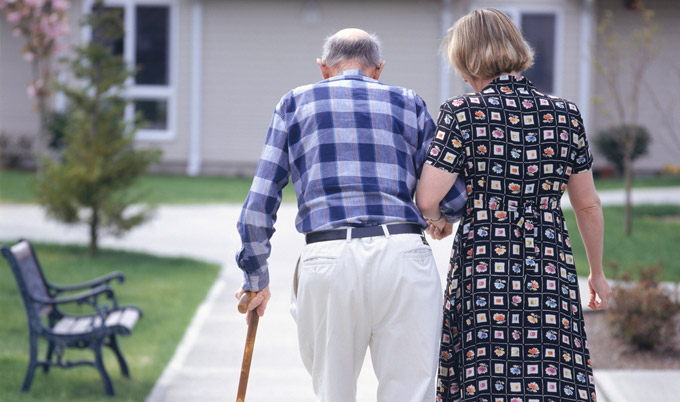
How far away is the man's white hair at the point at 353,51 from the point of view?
3.40 meters

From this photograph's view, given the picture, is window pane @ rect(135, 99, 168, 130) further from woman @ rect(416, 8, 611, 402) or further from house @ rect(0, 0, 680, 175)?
woman @ rect(416, 8, 611, 402)

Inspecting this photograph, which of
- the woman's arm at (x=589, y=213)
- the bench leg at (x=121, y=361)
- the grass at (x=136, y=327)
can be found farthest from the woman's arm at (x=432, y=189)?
the bench leg at (x=121, y=361)

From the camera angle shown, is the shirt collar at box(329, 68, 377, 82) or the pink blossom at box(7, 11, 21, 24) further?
the pink blossom at box(7, 11, 21, 24)

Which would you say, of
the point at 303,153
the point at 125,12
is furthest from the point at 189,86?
the point at 303,153

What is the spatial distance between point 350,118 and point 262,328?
13.4 ft

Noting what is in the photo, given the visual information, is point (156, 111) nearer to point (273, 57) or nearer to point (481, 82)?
point (273, 57)

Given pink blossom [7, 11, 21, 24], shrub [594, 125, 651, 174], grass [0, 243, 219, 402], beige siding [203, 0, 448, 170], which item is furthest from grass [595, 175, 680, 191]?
pink blossom [7, 11, 21, 24]

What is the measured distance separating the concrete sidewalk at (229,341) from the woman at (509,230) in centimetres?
223

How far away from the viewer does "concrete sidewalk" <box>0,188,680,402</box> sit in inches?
213

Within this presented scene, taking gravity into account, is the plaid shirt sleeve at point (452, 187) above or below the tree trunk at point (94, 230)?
above

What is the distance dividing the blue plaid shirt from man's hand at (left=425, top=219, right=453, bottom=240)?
0.15m

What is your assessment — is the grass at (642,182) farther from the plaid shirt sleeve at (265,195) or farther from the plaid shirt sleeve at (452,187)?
the plaid shirt sleeve at (265,195)

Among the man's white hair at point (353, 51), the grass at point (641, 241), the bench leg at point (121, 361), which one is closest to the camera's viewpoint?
the man's white hair at point (353, 51)

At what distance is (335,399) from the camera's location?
10.7 feet
